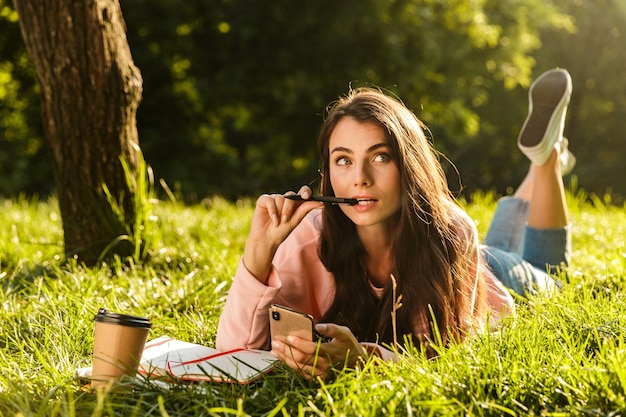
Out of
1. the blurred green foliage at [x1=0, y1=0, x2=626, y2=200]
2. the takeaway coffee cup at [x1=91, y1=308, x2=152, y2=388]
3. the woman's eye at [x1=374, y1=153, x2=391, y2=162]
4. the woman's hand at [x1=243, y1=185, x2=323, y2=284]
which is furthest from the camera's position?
the blurred green foliage at [x1=0, y1=0, x2=626, y2=200]

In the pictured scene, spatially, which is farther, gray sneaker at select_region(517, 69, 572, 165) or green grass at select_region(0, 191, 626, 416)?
gray sneaker at select_region(517, 69, 572, 165)

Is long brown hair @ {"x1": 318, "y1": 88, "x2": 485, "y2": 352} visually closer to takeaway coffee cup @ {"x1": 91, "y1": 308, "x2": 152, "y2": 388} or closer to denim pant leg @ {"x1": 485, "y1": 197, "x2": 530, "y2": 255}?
takeaway coffee cup @ {"x1": 91, "y1": 308, "x2": 152, "y2": 388}

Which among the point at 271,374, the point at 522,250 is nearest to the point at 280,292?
the point at 271,374

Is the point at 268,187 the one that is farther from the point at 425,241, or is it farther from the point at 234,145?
the point at 425,241

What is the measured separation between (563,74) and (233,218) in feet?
9.85

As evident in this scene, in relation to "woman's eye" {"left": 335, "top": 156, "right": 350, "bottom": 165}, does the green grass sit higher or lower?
lower

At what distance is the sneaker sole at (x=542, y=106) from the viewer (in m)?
4.20

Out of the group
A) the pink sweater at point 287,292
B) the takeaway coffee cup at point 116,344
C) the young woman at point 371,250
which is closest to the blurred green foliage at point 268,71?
the pink sweater at point 287,292

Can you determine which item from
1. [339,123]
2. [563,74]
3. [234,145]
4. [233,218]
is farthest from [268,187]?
[339,123]

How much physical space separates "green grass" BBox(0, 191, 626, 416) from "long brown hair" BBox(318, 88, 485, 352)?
276mm

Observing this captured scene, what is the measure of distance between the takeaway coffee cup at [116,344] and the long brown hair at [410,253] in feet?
3.04

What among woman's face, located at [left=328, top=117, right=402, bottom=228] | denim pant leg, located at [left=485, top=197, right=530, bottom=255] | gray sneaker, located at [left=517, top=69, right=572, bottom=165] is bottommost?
denim pant leg, located at [left=485, top=197, right=530, bottom=255]

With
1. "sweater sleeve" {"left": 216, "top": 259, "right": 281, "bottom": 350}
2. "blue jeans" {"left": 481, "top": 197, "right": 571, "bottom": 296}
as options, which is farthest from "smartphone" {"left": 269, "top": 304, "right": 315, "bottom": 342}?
"blue jeans" {"left": 481, "top": 197, "right": 571, "bottom": 296}

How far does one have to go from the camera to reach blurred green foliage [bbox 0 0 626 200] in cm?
1038
